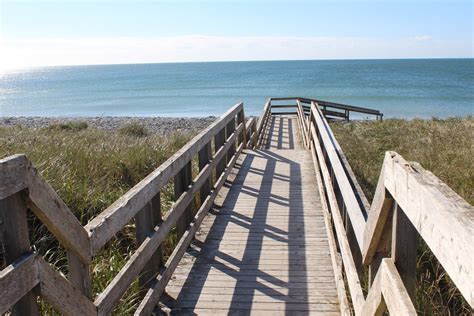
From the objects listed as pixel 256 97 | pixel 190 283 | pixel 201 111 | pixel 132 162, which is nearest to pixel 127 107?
pixel 201 111

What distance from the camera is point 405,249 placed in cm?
194

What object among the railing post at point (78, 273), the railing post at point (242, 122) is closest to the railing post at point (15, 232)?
the railing post at point (78, 273)

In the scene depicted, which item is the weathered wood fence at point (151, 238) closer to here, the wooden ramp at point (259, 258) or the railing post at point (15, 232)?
the railing post at point (15, 232)

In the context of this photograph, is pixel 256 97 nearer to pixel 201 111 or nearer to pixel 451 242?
pixel 201 111

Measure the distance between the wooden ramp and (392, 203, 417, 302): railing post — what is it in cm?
177

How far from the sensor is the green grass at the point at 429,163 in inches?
150

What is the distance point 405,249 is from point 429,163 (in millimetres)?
6882

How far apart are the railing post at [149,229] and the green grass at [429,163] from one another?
6.15 feet

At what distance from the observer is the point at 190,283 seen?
4121mm

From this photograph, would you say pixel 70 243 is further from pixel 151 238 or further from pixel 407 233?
pixel 407 233

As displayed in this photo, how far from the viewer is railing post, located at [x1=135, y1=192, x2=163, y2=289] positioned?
3.37m

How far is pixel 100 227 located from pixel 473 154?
25.5 feet

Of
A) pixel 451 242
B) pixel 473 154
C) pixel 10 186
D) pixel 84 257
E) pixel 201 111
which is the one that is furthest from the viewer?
pixel 201 111

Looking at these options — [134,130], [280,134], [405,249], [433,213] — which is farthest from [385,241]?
[134,130]
